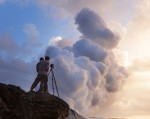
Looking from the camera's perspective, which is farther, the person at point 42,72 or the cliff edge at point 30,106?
the person at point 42,72

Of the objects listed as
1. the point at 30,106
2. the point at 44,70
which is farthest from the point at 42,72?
the point at 30,106

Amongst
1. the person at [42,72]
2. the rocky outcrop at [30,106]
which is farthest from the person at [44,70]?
the rocky outcrop at [30,106]

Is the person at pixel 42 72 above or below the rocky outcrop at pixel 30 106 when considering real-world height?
above

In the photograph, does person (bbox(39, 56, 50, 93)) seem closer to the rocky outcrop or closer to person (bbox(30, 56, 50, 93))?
person (bbox(30, 56, 50, 93))

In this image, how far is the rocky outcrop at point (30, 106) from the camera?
3196 centimetres

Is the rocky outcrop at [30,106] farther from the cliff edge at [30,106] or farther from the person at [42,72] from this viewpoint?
the person at [42,72]

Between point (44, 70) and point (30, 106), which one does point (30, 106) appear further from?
point (44, 70)

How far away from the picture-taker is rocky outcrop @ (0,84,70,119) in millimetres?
31958

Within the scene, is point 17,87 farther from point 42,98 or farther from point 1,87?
point 42,98

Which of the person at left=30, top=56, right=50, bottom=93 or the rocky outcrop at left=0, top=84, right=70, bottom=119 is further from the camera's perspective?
the person at left=30, top=56, right=50, bottom=93

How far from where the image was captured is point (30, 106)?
3275cm

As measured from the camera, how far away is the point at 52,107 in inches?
1328

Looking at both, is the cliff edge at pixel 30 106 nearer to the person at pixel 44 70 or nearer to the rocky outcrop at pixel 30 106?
the rocky outcrop at pixel 30 106

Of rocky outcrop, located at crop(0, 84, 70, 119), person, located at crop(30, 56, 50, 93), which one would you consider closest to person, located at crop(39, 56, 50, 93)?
person, located at crop(30, 56, 50, 93)
